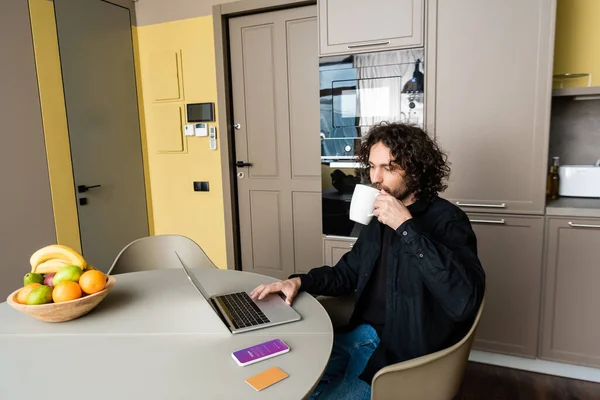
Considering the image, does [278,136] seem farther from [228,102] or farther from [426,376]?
[426,376]

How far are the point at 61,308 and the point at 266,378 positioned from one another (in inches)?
26.1

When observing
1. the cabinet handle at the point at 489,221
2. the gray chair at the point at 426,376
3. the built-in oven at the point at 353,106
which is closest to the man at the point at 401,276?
the gray chair at the point at 426,376

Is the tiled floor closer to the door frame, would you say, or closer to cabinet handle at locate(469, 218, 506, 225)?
cabinet handle at locate(469, 218, 506, 225)

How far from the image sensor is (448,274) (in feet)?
3.76

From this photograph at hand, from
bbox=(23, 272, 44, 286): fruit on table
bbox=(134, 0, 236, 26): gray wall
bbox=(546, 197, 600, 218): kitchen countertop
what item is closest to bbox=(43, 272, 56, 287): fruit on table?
bbox=(23, 272, 44, 286): fruit on table

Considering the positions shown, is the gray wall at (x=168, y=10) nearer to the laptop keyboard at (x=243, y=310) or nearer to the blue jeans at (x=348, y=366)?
the laptop keyboard at (x=243, y=310)

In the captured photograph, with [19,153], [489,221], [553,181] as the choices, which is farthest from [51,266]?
[553,181]

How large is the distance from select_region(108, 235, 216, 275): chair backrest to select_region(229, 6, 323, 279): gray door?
1.27m

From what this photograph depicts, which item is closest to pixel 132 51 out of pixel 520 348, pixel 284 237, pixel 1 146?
pixel 1 146

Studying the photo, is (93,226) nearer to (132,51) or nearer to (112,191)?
(112,191)

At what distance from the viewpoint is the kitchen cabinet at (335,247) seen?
261cm

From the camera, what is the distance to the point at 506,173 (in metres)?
2.22

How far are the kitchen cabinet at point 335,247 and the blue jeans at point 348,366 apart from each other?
1129 mm

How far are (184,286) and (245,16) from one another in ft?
8.02
